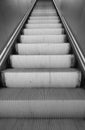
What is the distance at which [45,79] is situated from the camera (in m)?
1.69

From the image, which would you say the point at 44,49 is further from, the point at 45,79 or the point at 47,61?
the point at 45,79

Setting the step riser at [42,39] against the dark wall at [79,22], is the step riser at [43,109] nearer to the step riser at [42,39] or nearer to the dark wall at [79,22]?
the dark wall at [79,22]

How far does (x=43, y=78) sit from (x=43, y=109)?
0.43m

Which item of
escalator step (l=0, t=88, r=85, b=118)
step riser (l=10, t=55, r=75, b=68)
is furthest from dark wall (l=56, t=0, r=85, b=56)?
escalator step (l=0, t=88, r=85, b=118)

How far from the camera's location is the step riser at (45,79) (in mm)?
1695

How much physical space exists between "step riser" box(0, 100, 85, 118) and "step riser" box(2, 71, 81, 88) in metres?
0.34

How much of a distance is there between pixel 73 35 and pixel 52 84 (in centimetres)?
120

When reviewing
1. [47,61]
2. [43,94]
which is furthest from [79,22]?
[43,94]

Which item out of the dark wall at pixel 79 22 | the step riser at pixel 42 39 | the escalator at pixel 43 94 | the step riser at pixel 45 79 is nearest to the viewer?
the escalator at pixel 43 94

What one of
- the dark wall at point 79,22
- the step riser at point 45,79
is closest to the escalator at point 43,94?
the step riser at point 45,79

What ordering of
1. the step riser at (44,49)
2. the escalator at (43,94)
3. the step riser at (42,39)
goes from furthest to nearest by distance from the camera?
the step riser at (42,39) < the step riser at (44,49) < the escalator at (43,94)

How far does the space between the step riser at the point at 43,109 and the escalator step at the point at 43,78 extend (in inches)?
13.5

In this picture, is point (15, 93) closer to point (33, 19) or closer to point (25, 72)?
point (25, 72)

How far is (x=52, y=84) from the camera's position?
67.2 inches
